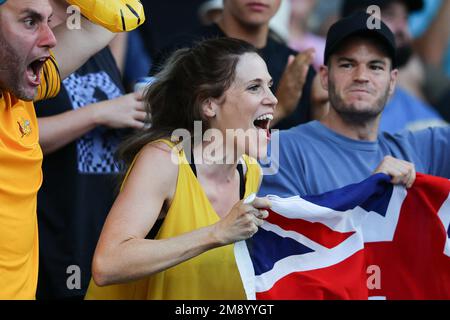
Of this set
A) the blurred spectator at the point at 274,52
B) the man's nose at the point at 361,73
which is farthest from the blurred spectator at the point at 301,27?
the man's nose at the point at 361,73

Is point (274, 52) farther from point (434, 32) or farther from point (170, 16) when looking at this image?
point (434, 32)

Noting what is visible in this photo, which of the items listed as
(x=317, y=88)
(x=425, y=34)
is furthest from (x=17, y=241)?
(x=425, y=34)

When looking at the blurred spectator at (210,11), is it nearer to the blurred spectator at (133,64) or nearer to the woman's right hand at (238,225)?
the blurred spectator at (133,64)

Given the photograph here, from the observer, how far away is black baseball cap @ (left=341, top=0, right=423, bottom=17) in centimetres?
553

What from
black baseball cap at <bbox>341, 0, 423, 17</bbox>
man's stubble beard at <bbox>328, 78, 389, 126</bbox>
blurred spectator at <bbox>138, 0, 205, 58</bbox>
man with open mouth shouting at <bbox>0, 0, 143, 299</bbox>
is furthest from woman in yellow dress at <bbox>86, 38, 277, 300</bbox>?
blurred spectator at <bbox>138, 0, 205, 58</bbox>

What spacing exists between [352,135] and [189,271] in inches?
41.0

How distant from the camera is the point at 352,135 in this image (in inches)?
168

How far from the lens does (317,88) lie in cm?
480

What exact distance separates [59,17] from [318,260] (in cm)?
151

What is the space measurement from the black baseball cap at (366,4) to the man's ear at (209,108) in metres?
1.75

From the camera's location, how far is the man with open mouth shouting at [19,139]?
3197 mm

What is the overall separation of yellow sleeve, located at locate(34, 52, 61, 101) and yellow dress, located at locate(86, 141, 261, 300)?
0.46m

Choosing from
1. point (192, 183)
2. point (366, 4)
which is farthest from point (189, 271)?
point (366, 4)

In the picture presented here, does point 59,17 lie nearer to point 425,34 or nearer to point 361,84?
point 361,84
